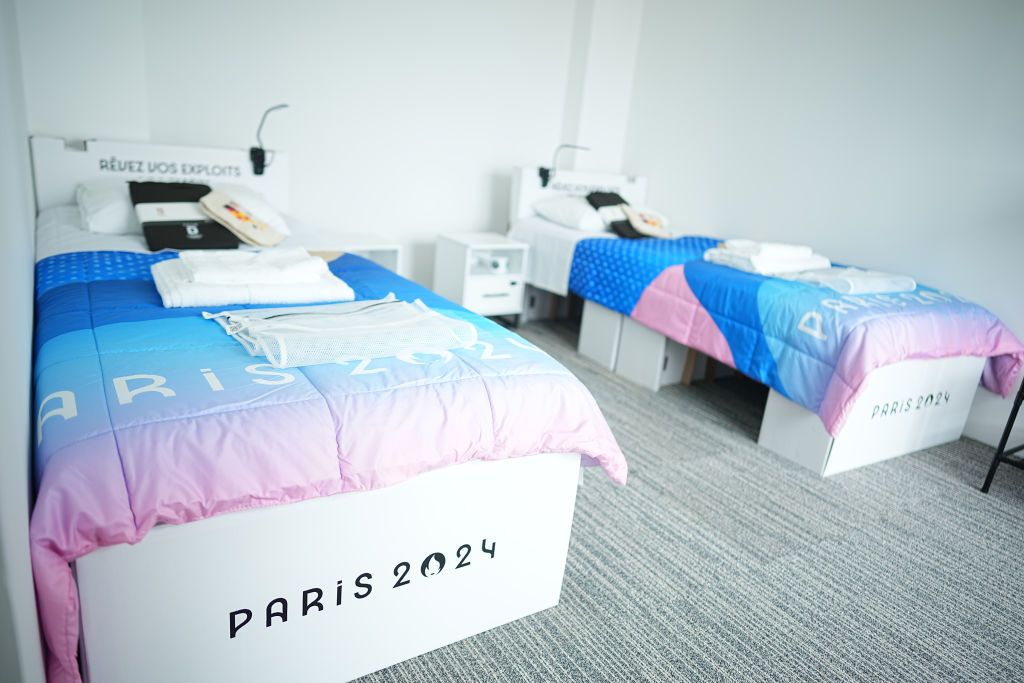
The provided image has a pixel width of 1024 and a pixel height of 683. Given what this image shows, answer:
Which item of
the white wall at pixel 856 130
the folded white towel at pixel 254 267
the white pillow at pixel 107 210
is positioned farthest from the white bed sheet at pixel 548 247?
the white pillow at pixel 107 210

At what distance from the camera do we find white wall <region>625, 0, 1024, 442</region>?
272 centimetres

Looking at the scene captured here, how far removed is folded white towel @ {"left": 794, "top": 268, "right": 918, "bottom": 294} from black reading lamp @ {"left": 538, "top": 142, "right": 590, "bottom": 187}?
5.41 feet

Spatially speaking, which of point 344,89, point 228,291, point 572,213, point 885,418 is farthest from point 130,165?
point 885,418

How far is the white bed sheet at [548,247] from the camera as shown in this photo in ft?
11.6

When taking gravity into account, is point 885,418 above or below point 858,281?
below

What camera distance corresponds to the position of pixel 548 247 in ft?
12.0

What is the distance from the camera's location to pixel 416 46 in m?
3.60

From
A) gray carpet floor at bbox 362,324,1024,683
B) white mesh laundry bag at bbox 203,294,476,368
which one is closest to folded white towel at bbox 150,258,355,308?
white mesh laundry bag at bbox 203,294,476,368

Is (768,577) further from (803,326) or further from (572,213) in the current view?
(572,213)

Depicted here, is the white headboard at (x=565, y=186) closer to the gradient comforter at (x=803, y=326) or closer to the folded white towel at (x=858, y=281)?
the gradient comforter at (x=803, y=326)

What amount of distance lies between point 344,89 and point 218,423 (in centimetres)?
278

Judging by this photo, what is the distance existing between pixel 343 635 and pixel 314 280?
107cm

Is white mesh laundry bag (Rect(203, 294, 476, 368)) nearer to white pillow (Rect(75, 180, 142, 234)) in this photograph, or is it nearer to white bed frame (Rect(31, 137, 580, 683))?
white bed frame (Rect(31, 137, 580, 683))

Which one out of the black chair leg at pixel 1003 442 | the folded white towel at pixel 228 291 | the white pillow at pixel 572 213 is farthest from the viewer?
the white pillow at pixel 572 213
